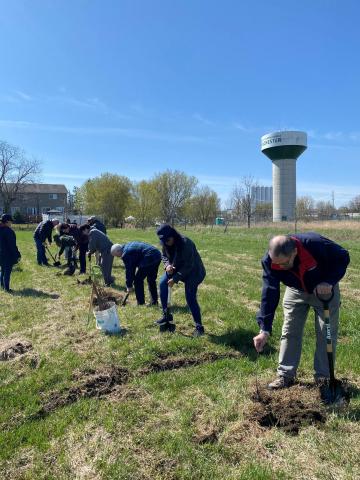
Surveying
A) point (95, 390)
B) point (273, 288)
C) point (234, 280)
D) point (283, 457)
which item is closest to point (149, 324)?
point (95, 390)

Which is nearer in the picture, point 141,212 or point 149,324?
point 149,324

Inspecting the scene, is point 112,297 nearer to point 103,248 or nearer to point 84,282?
point 103,248

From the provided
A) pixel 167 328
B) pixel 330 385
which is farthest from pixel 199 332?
Answer: pixel 330 385

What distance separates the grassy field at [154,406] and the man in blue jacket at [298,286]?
1.75 ft

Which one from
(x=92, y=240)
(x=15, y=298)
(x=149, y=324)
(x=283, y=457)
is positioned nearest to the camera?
(x=283, y=457)

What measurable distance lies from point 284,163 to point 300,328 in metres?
63.6

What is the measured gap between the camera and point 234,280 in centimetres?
1132

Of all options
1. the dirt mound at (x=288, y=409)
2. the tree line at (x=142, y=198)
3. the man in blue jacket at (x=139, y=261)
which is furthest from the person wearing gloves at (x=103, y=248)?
the tree line at (x=142, y=198)

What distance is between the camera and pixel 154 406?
13.5ft

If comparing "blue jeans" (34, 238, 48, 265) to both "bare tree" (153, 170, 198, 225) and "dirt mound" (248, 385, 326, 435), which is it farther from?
"bare tree" (153, 170, 198, 225)

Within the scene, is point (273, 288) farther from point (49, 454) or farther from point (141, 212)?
point (141, 212)

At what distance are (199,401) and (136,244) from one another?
13.6ft

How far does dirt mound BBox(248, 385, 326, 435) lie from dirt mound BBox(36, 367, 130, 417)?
170 centimetres

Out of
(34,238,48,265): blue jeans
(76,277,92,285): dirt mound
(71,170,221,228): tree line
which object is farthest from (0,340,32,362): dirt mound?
(71,170,221,228): tree line
